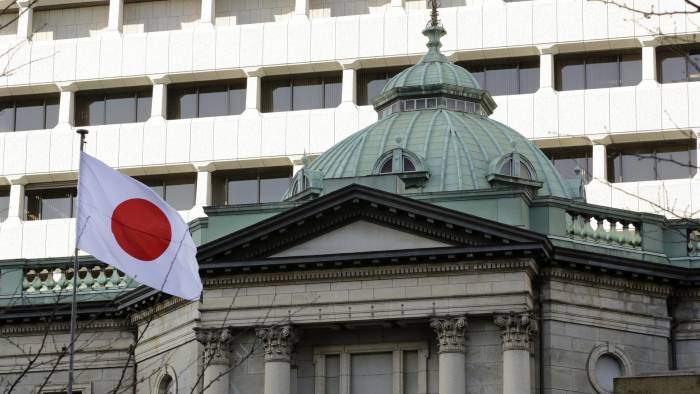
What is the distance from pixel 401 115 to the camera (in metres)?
63.5

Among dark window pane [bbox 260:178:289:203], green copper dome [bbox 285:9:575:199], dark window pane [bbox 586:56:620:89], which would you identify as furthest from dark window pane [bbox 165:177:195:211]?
green copper dome [bbox 285:9:575:199]

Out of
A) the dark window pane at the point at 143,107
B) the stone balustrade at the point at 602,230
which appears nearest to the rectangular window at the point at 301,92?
the dark window pane at the point at 143,107

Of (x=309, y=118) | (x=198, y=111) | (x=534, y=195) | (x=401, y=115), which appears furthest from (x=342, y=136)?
(x=534, y=195)

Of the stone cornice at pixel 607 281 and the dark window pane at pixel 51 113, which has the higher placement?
the dark window pane at pixel 51 113

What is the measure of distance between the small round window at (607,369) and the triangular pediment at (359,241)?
5.44 metres

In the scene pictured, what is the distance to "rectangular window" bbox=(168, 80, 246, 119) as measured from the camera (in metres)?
86.1

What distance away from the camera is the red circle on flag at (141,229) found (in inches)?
1582

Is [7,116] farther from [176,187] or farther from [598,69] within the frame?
[598,69]

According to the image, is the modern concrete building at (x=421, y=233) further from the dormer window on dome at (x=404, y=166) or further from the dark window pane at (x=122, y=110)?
the dark window pane at (x=122, y=110)

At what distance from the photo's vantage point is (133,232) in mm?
40094

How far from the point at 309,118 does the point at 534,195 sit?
26.6m

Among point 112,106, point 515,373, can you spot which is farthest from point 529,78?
point 515,373

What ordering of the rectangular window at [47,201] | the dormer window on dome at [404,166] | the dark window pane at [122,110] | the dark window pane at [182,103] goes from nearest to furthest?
1. the dormer window on dome at [404,166]
2. the dark window pane at [182,103]
3. the dark window pane at [122,110]
4. the rectangular window at [47,201]

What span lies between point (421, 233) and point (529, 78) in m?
28.4
